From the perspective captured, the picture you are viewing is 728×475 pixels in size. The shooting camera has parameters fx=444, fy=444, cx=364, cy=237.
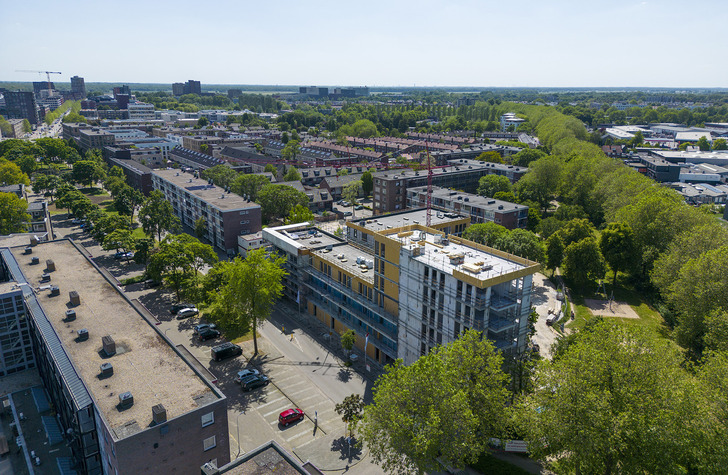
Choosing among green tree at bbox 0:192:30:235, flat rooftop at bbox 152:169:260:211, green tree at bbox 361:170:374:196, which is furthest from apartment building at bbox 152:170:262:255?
green tree at bbox 361:170:374:196

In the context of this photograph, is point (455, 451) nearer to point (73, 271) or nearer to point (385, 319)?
point (385, 319)

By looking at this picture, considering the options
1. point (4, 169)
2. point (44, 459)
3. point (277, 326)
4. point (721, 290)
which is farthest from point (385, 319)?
point (4, 169)

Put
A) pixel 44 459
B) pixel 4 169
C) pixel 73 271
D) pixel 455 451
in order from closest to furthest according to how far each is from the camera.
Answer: pixel 455 451 → pixel 44 459 → pixel 73 271 → pixel 4 169

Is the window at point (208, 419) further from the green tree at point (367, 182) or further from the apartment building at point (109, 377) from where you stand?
the green tree at point (367, 182)

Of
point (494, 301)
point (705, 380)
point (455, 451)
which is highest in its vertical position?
point (494, 301)

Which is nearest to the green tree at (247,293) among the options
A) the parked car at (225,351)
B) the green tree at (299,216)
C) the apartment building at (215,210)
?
the parked car at (225,351)

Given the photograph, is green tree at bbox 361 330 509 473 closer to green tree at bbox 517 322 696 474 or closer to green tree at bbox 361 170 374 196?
green tree at bbox 517 322 696 474

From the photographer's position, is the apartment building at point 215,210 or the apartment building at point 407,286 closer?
the apartment building at point 407,286

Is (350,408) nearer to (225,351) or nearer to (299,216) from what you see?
(225,351)
